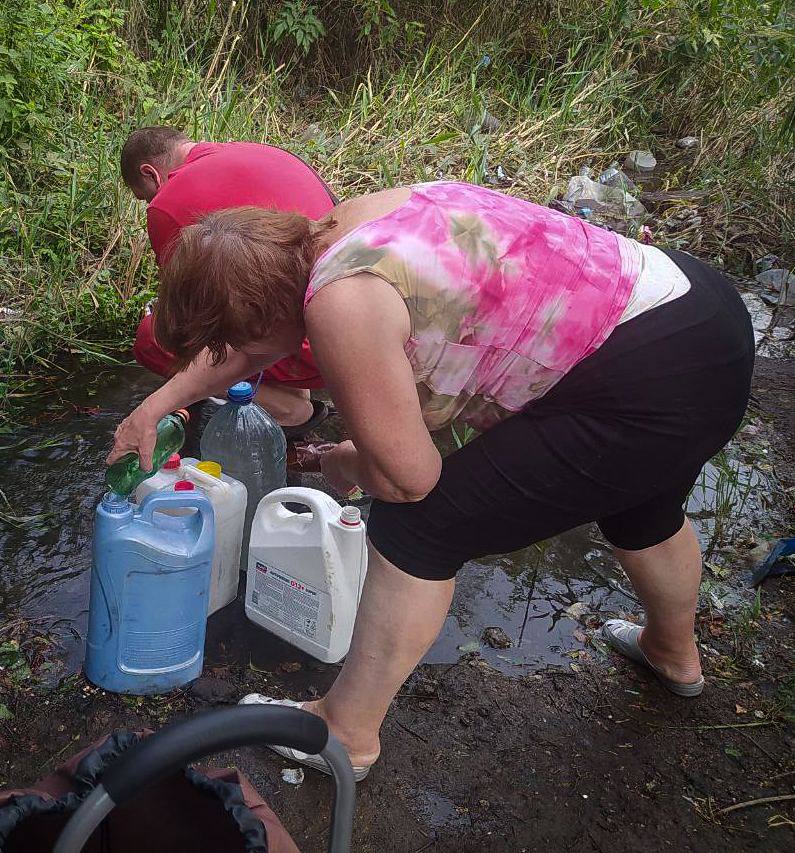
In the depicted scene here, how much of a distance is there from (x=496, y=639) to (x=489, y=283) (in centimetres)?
147

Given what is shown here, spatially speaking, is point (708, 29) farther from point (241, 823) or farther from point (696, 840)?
point (241, 823)

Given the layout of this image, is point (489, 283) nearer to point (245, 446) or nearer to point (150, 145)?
point (245, 446)

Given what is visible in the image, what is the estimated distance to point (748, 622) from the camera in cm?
297

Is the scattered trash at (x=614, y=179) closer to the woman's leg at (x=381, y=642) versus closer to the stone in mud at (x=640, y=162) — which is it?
the stone in mud at (x=640, y=162)

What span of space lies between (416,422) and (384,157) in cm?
449

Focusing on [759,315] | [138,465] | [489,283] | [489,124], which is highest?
[489,283]

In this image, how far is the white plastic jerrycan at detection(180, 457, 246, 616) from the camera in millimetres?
2574

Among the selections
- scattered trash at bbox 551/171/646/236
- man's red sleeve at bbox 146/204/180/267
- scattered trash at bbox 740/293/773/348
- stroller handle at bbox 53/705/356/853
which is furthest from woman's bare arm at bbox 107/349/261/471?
scattered trash at bbox 551/171/646/236

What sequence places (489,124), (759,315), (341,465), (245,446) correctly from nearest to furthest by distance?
(341,465) → (245,446) → (759,315) → (489,124)

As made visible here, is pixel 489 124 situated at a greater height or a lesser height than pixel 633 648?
lesser

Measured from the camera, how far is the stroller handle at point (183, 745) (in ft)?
3.24

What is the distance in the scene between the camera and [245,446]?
2955 mm

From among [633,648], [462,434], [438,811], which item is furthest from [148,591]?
[462,434]

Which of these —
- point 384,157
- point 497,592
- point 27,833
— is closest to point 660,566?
point 497,592
